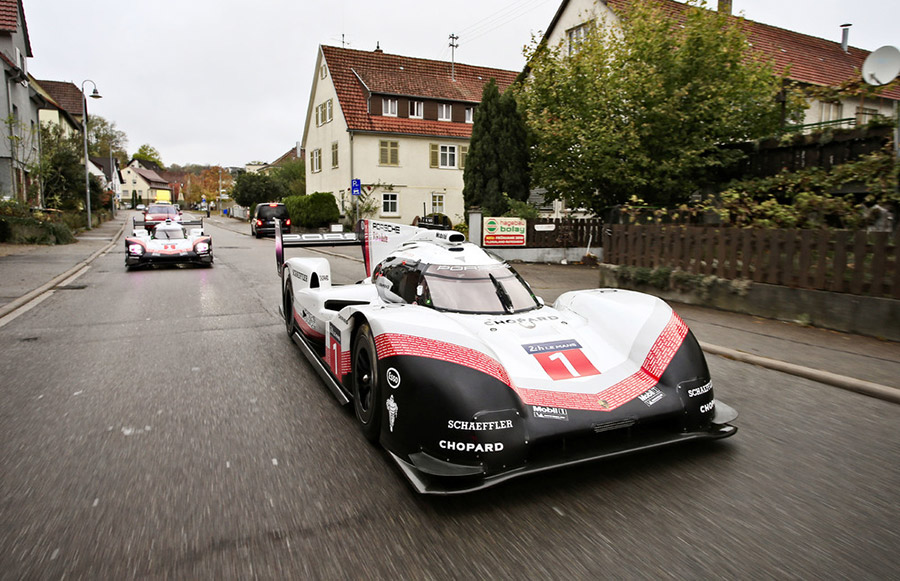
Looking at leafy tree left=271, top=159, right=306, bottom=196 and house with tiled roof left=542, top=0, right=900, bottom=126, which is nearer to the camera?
house with tiled roof left=542, top=0, right=900, bottom=126

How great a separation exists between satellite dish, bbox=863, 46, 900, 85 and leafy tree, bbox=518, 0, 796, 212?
4.44m

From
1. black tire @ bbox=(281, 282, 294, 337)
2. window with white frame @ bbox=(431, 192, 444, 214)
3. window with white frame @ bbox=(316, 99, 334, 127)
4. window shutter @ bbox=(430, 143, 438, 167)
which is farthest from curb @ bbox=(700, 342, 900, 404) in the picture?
window with white frame @ bbox=(316, 99, 334, 127)

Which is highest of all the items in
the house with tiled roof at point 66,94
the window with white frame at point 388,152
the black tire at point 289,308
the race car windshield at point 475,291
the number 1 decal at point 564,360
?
the house with tiled roof at point 66,94

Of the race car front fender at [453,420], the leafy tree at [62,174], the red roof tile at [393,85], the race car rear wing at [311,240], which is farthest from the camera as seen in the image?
the red roof tile at [393,85]

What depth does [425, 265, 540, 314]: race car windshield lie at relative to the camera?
13.7ft

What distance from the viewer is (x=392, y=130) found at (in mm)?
33562

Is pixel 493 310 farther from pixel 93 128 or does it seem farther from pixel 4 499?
pixel 93 128

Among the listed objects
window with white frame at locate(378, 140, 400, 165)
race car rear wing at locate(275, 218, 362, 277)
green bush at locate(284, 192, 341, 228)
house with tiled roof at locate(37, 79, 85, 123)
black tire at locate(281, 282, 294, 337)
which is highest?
house with tiled roof at locate(37, 79, 85, 123)

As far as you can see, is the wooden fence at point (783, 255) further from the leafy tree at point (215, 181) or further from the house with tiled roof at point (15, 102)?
the leafy tree at point (215, 181)

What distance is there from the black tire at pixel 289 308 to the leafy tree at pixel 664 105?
10533mm

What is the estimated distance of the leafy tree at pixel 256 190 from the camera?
2111 inches

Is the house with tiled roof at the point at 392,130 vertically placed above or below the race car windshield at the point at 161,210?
above

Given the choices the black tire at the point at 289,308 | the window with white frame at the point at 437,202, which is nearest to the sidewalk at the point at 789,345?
the black tire at the point at 289,308

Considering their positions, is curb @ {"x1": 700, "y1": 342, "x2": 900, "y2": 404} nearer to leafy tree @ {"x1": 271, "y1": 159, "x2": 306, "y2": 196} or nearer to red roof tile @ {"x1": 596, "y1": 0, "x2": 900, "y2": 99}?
red roof tile @ {"x1": 596, "y1": 0, "x2": 900, "y2": 99}
